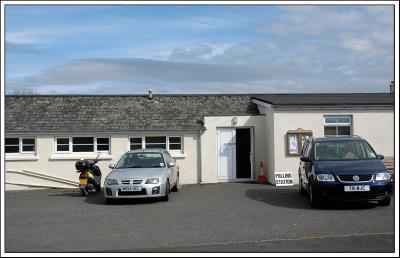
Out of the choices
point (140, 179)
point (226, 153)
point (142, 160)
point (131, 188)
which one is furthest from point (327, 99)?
point (131, 188)

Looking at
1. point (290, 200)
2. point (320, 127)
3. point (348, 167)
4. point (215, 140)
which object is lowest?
point (290, 200)

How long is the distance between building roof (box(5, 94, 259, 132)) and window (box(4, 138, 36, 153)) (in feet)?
1.49

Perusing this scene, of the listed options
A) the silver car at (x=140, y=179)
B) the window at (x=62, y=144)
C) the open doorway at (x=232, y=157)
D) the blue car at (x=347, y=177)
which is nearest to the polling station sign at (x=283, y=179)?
the open doorway at (x=232, y=157)

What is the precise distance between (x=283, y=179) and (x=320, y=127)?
8.41ft

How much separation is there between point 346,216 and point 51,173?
13084 mm

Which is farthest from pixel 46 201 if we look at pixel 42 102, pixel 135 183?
pixel 42 102

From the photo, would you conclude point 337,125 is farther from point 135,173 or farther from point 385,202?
point 135,173

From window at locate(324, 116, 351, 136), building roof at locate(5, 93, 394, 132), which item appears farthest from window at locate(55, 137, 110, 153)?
window at locate(324, 116, 351, 136)

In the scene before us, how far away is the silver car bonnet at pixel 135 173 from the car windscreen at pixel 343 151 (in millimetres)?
4635

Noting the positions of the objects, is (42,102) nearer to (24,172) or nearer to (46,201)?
(24,172)

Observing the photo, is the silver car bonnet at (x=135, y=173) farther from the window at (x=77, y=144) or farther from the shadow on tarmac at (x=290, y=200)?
the window at (x=77, y=144)

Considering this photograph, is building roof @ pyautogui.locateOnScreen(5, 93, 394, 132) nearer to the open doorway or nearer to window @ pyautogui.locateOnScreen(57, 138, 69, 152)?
window @ pyautogui.locateOnScreen(57, 138, 69, 152)

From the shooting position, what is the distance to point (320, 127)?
19.6 meters

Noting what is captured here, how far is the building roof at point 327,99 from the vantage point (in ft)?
64.0
